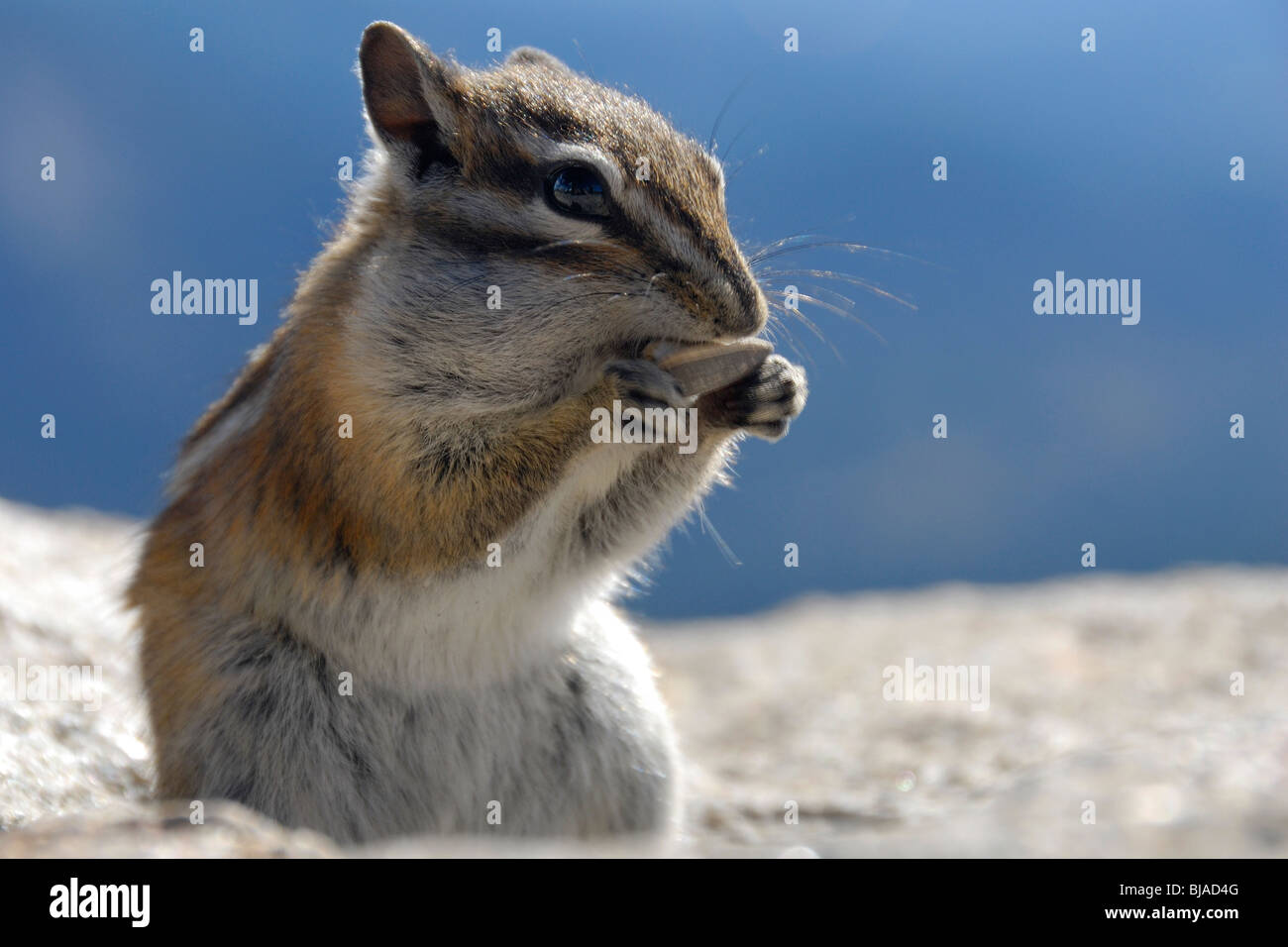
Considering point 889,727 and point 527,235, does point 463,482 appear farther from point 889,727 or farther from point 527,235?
point 889,727

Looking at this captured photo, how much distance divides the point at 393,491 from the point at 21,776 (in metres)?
1.44

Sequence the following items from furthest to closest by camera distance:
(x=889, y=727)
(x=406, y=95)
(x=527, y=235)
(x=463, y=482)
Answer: (x=889, y=727), (x=406, y=95), (x=463, y=482), (x=527, y=235)

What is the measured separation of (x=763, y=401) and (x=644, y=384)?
42cm

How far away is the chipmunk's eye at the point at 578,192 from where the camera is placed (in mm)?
2850

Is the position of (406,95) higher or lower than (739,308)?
higher

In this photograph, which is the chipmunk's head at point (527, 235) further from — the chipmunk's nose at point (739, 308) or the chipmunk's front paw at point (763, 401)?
the chipmunk's front paw at point (763, 401)

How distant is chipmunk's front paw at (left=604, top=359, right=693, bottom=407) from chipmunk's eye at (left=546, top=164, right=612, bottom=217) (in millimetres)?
391

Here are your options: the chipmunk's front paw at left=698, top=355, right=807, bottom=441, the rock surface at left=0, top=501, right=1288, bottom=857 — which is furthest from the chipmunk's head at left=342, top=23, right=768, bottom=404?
the rock surface at left=0, top=501, right=1288, bottom=857

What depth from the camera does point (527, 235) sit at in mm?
2922

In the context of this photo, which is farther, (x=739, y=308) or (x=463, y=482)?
(x=463, y=482)

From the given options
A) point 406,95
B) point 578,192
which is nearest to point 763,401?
point 578,192

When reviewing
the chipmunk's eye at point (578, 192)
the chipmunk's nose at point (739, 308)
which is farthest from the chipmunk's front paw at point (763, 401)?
the chipmunk's eye at point (578, 192)

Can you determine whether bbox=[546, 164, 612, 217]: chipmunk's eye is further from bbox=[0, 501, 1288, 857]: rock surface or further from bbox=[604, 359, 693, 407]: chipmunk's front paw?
bbox=[0, 501, 1288, 857]: rock surface
